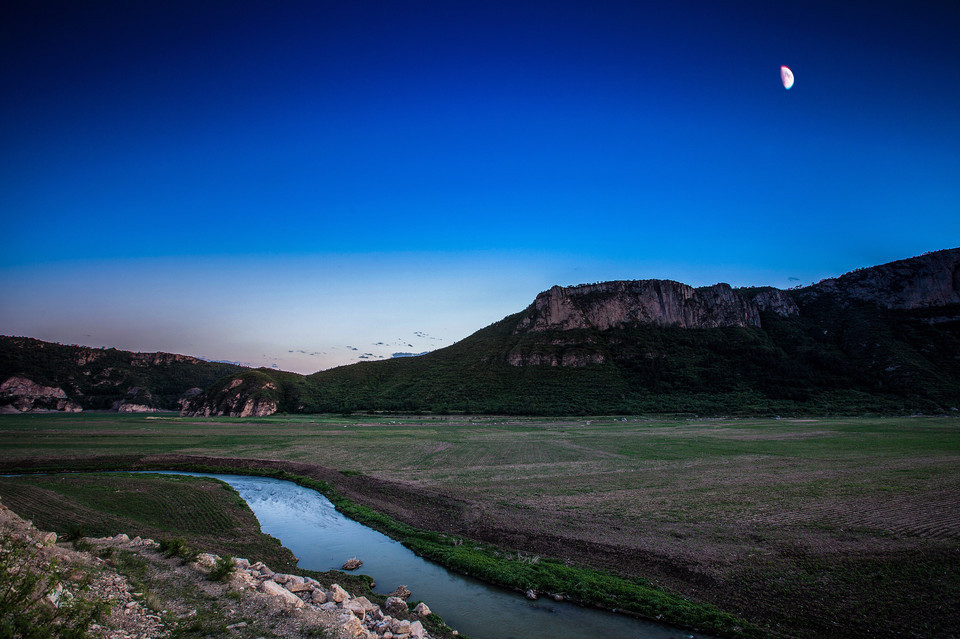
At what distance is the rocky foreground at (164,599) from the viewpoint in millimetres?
6383

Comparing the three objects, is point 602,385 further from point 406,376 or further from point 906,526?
point 906,526

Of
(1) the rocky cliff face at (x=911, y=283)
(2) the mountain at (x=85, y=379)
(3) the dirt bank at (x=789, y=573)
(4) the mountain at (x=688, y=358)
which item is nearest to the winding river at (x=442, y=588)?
(3) the dirt bank at (x=789, y=573)

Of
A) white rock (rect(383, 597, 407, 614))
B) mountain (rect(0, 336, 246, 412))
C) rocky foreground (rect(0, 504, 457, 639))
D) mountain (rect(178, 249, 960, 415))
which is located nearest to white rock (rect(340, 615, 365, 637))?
rocky foreground (rect(0, 504, 457, 639))

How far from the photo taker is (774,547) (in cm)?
1451

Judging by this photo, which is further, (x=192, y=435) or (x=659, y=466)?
(x=192, y=435)

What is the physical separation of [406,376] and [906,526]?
122047 mm

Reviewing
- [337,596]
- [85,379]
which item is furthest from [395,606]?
[85,379]

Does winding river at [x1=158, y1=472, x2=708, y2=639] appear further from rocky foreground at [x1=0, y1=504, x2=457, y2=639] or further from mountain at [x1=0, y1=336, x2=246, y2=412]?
mountain at [x1=0, y1=336, x2=246, y2=412]

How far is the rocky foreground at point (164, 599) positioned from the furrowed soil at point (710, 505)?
8090 millimetres

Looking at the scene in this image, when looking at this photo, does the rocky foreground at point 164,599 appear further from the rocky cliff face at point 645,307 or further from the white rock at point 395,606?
the rocky cliff face at point 645,307

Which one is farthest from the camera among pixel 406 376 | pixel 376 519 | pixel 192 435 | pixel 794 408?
pixel 406 376

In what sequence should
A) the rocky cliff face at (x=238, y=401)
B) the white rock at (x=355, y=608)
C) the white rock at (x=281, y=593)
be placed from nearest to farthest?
the white rock at (x=281, y=593), the white rock at (x=355, y=608), the rocky cliff face at (x=238, y=401)

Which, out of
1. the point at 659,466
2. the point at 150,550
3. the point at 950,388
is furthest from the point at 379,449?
the point at 950,388

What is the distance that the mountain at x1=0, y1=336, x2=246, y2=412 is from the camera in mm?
127375
